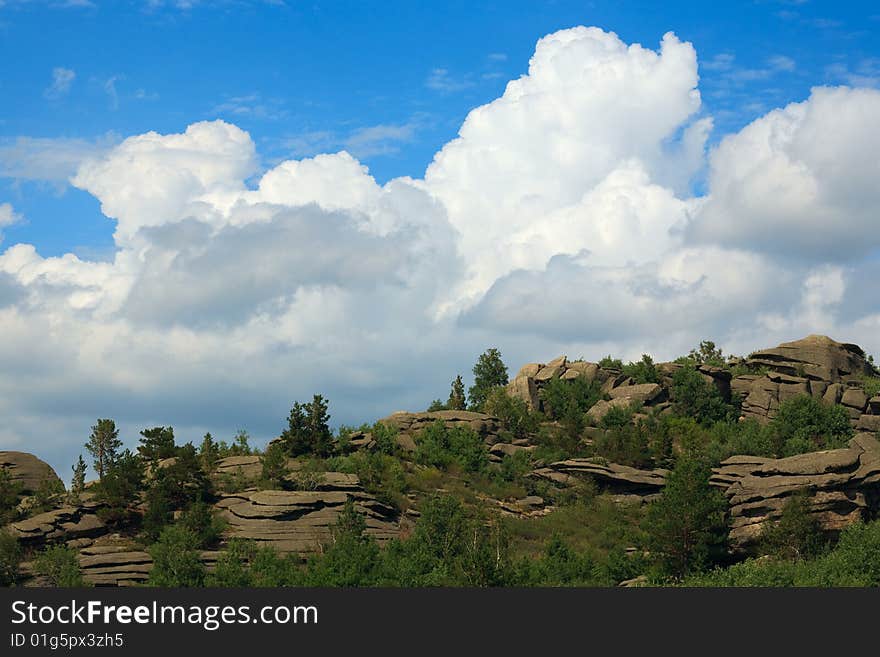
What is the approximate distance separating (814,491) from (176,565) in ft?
146

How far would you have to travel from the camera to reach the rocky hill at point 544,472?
67.9m

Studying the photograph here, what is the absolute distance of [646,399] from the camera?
347 ft

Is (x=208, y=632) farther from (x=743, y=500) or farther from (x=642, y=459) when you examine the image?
(x=642, y=459)

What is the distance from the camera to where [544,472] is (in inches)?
3489

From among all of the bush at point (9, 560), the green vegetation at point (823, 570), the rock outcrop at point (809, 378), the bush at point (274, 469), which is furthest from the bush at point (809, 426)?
the bush at point (9, 560)

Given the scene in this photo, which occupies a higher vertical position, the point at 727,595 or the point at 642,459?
the point at 642,459

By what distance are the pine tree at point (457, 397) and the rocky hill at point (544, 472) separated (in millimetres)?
8845

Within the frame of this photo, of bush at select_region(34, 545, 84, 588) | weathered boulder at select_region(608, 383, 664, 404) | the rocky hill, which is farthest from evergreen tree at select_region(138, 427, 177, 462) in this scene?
weathered boulder at select_region(608, 383, 664, 404)

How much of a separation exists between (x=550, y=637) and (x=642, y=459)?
51.5 metres

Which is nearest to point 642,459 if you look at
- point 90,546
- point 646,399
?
point 646,399

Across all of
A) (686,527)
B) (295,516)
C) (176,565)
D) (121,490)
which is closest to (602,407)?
(686,527)

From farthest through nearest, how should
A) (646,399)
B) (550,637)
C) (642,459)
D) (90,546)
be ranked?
1. (646,399)
2. (642,459)
3. (90,546)
4. (550,637)

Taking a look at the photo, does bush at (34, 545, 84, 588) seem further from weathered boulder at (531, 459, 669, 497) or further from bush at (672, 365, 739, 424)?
bush at (672, 365, 739, 424)

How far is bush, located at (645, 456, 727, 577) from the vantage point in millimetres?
64812
